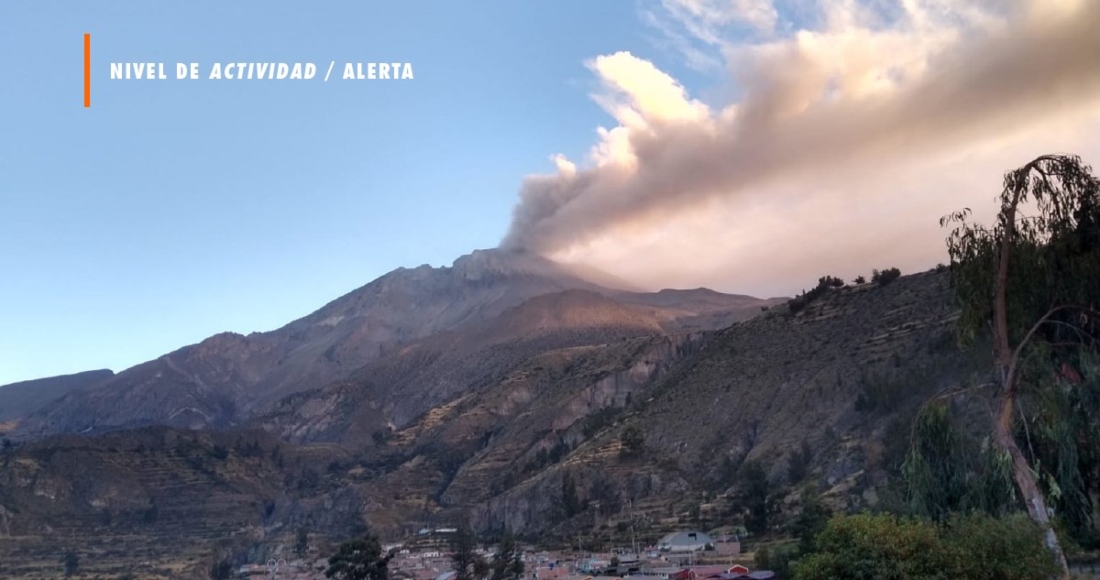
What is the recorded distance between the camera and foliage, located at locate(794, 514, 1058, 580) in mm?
16922

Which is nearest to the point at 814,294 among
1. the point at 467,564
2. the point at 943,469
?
the point at 467,564

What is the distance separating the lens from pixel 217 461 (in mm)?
138375

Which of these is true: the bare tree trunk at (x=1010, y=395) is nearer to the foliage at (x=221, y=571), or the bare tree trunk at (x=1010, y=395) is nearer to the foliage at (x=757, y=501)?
the foliage at (x=757, y=501)

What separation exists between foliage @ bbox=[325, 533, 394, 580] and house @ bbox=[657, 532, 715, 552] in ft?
59.4

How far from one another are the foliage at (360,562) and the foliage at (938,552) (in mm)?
46836

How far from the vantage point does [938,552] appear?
1748 centimetres

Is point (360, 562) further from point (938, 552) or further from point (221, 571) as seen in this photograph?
point (938, 552)

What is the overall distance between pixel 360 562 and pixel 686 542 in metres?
21.0

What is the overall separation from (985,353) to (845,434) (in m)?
57.0

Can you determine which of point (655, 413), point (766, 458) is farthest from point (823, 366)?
point (655, 413)

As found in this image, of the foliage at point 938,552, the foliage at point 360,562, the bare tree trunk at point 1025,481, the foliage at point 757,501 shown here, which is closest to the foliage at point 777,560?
the foliage at point 757,501

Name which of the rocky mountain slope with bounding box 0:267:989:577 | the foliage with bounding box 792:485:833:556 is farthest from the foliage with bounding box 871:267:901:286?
the foliage with bounding box 792:485:833:556

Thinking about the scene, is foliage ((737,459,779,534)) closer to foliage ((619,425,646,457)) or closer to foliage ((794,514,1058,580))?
foliage ((619,425,646,457))

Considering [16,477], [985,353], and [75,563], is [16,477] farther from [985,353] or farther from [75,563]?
[985,353]
